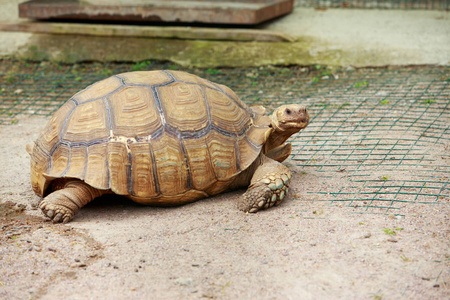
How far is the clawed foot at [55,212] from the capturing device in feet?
11.4

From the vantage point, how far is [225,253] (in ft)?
9.93

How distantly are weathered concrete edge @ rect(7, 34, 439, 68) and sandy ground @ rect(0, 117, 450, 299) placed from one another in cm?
374

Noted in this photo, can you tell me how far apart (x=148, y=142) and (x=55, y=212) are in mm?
748

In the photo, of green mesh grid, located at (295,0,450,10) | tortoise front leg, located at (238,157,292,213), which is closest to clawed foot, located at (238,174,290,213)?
tortoise front leg, located at (238,157,292,213)

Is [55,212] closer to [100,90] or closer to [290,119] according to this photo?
[100,90]

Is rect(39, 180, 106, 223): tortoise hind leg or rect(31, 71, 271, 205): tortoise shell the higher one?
rect(31, 71, 271, 205): tortoise shell

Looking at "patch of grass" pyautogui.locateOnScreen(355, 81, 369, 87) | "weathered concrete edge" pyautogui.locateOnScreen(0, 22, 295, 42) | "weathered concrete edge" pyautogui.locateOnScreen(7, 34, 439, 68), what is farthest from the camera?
"weathered concrete edge" pyautogui.locateOnScreen(0, 22, 295, 42)

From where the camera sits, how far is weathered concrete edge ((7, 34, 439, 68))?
23.1 feet

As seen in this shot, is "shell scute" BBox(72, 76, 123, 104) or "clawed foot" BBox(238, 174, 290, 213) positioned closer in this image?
"clawed foot" BBox(238, 174, 290, 213)

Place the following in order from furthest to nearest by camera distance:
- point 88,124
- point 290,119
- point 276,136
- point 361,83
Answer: point 361,83 < point 276,136 < point 290,119 < point 88,124

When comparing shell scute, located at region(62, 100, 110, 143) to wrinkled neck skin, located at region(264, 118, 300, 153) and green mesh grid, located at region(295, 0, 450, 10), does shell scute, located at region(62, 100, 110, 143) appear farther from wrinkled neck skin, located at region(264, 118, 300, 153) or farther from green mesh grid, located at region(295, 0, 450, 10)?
green mesh grid, located at region(295, 0, 450, 10)

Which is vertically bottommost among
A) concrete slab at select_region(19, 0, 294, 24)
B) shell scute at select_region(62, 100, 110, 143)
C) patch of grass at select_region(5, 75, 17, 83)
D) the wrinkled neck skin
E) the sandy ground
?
the sandy ground

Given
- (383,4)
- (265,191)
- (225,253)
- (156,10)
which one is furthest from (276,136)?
(383,4)

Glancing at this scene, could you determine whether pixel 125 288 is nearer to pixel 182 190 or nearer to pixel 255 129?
pixel 182 190
